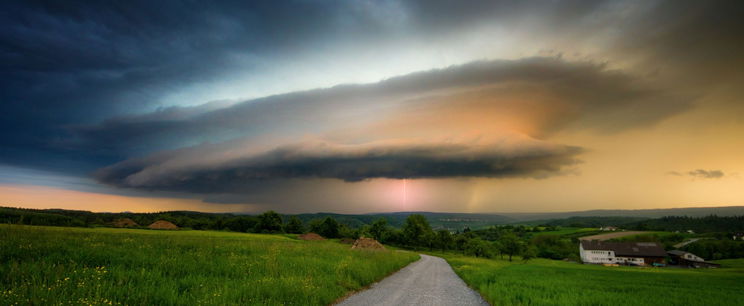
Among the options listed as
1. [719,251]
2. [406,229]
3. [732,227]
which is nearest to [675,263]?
[719,251]

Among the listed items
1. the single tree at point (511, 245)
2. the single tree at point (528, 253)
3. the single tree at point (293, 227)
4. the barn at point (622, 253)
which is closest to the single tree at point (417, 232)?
the single tree at point (511, 245)

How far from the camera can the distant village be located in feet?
328

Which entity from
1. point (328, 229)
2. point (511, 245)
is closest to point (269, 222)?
point (328, 229)

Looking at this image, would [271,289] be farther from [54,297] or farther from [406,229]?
[406,229]

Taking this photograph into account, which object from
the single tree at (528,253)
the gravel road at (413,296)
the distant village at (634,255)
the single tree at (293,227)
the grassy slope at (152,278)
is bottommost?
the distant village at (634,255)

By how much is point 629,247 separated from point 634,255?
208 inches

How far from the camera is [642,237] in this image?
13275 centimetres

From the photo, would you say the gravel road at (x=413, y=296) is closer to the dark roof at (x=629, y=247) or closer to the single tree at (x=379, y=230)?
the single tree at (x=379, y=230)

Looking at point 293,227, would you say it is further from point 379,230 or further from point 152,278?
point 152,278

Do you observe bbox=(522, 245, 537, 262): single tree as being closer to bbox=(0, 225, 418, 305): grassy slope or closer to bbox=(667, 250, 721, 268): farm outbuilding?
bbox=(667, 250, 721, 268): farm outbuilding

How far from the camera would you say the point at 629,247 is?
360 ft

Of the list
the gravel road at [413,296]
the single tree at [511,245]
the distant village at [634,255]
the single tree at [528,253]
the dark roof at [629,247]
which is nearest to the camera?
the gravel road at [413,296]

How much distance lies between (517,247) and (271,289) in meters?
96.0

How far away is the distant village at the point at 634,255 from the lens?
99938 mm
